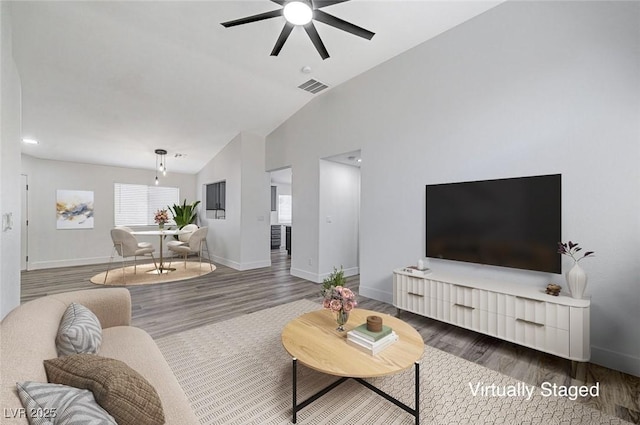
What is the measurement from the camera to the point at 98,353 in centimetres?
153

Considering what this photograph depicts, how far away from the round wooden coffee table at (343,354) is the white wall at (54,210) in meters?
6.76

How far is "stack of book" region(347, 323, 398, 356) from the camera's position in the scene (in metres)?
1.69

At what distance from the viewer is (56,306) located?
1.67 metres

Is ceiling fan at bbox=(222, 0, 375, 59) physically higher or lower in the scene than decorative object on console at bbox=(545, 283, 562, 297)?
higher

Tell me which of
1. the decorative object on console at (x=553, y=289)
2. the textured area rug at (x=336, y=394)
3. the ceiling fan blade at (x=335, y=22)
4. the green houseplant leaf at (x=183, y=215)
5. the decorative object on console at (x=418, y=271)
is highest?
Answer: the ceiling fan blade at (x=335, y=22)

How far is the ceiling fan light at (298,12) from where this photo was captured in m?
2.02

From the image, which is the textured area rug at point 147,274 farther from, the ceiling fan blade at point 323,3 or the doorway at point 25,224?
the ceiling fan blade at point 323,3

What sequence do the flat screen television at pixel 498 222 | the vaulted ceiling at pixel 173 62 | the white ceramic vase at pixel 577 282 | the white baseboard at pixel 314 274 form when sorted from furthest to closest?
the white baseboard at pixel 314 274
the vaulted ceiling at pixel 173 62
the flat screen television at pixel 498 222
the white ceramic vase at pixel 577 282

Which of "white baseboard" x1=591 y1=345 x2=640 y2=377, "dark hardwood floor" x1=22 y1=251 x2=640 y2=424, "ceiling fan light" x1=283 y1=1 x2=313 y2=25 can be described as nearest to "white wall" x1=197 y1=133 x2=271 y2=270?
"dark hardwood floor" x1=22 y1=251 x2=640 y2=424

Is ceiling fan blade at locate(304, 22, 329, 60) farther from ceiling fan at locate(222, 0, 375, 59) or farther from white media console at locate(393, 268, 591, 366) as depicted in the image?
white media console at locate(393, 268, 591, 366)

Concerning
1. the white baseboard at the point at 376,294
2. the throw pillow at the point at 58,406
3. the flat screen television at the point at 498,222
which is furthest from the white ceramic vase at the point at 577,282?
the throw pillow at the point at 58,406

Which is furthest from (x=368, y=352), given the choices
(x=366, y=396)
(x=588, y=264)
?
(x=588, y=264)

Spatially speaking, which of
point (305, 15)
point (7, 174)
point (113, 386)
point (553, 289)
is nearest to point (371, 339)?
point (113, 386)

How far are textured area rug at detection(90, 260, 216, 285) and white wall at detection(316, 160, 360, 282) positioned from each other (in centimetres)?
267
